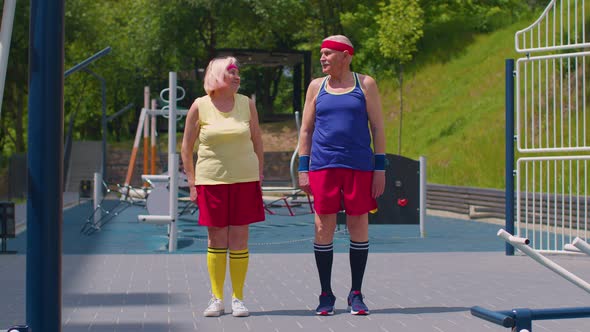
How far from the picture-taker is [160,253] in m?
12.9

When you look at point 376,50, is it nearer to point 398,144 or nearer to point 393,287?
point 398,144

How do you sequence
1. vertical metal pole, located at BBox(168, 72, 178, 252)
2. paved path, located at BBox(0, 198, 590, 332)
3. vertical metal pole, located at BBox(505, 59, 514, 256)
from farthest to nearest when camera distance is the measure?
vertical metal pole, located at BBox(168, 72, 178, 252) < vertical metal pole, located at BBox(505, 59, 514, 256) < paved path, located at BBox(0, 198, 590, 332)

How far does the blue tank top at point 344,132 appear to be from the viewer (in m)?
7.17

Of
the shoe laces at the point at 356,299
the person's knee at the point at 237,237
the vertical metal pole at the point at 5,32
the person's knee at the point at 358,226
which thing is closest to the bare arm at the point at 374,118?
the person's knee at the point at 358,226

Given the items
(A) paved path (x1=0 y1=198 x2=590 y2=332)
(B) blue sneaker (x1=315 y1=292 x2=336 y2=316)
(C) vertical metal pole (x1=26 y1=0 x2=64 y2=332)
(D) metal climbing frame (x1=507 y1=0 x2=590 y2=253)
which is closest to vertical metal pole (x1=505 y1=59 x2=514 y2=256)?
(D) metal climbing frame (x1=507 y1=0 x2=590 y2=253)

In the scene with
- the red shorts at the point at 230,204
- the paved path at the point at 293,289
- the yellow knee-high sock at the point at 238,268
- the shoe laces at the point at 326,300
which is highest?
the red shorts at the point at 230,204

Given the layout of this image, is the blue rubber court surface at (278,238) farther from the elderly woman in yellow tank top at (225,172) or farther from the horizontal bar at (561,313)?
the horizontal bar at (561,313)

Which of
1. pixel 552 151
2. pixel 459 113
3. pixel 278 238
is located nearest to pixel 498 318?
pixel 552 151

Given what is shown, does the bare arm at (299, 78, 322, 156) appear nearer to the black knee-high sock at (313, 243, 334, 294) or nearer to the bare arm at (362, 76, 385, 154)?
the bare arm at (362, 76, 385, 154)

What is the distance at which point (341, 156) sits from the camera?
7.17 meters

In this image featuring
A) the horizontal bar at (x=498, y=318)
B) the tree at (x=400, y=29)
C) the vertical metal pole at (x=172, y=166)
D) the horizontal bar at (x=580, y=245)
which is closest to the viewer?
the horizontal bar at (x=580, y=245)

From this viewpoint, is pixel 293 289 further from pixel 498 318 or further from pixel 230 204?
pixel 498 318

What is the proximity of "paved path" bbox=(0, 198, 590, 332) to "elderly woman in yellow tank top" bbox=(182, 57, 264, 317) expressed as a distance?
1.21 feet

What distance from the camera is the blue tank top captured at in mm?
7168
